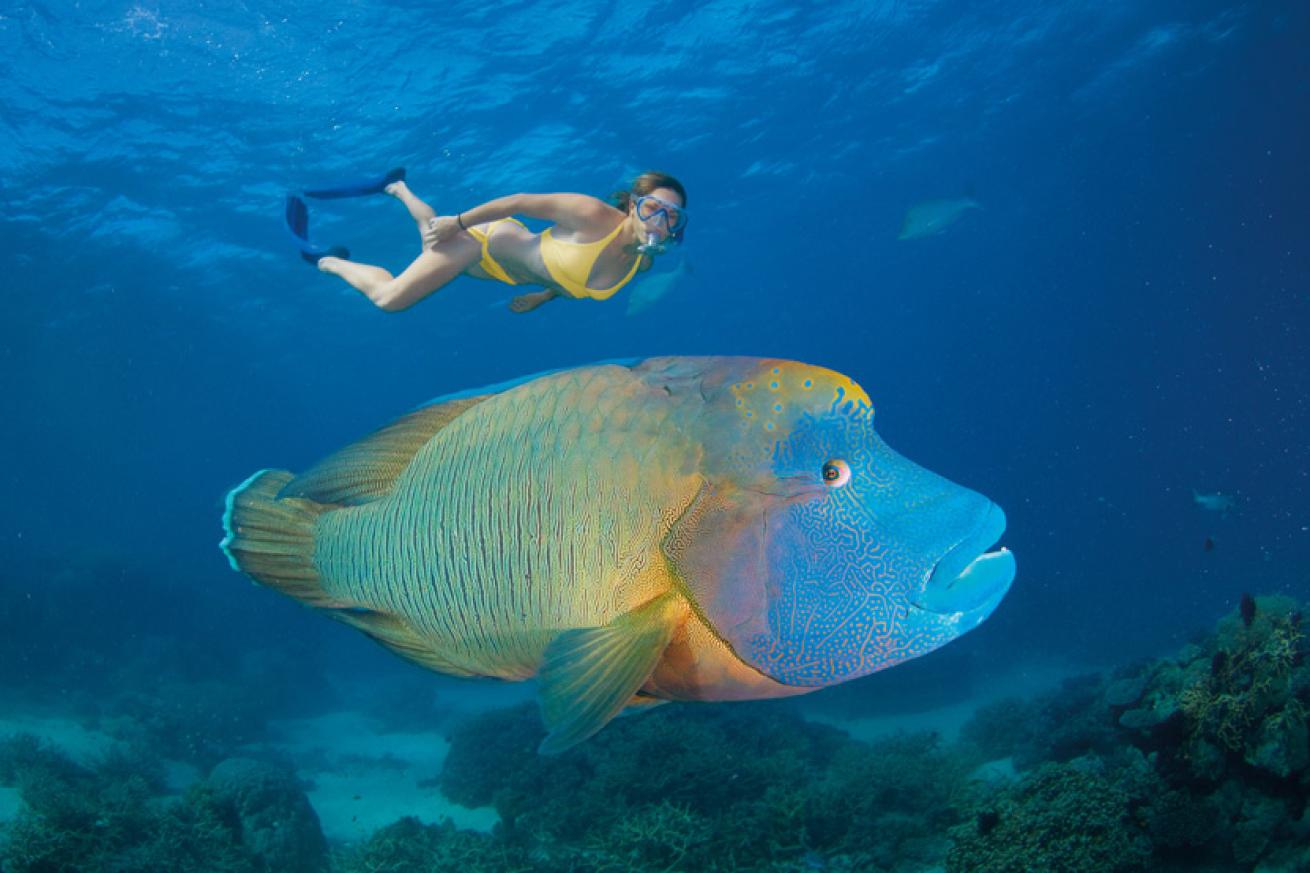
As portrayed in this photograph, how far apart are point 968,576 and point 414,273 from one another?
4.35 meters

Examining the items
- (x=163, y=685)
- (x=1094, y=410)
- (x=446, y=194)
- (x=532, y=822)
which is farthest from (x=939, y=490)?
(x=1094, y=410)

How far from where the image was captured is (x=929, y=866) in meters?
4.71

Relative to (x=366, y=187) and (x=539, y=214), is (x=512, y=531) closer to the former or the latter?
(x=539, y=214)

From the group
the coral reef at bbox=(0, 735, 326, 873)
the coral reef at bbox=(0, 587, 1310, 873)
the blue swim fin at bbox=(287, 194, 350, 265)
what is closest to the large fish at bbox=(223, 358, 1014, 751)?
the coral reef at bbox=(0, 587, 1310, 873)

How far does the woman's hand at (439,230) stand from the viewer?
475 cm

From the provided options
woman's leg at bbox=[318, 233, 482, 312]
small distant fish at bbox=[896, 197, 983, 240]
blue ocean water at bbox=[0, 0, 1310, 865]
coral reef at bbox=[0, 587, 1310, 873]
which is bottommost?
coral reef at bbox=[0, 587, 1310, 873]

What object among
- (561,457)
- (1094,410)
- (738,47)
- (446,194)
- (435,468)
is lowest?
(561,457)

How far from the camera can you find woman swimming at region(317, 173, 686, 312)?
15.5 feet

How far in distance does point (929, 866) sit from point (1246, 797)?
6.43 feet

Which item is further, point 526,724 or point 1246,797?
point 526,724

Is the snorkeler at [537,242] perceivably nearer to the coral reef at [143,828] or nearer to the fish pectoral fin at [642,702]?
the fish pectoral fin at [642,702]

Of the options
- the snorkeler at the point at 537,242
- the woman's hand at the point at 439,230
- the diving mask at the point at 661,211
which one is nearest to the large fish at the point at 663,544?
the diving mask at the point at 661,211

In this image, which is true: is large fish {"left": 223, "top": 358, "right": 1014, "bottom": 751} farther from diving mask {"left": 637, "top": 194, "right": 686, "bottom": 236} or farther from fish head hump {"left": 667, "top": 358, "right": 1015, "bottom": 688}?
diving mask {"left": 637, "top": 194, "right": 686, "bottom": 236}

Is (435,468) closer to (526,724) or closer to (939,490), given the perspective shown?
(939,490)
